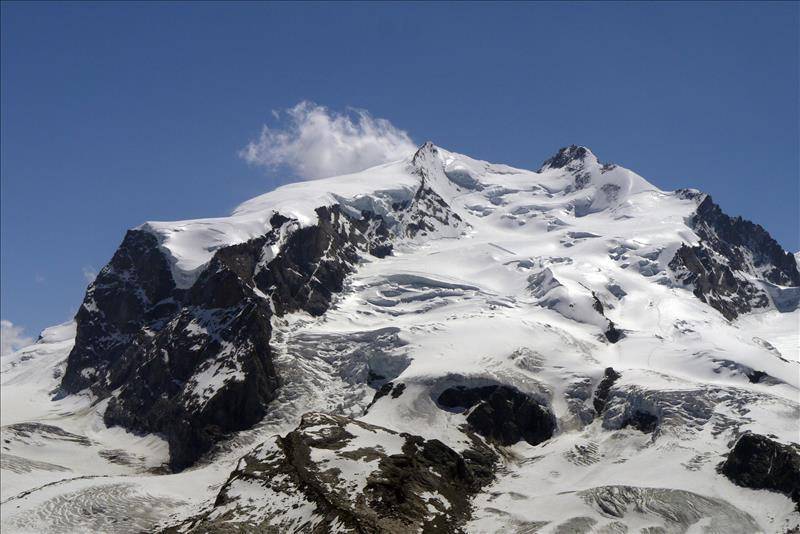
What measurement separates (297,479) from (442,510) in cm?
2736

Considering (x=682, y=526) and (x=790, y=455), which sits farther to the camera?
(x=790, y=455)

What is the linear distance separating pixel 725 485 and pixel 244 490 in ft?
301

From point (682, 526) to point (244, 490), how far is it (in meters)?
80.0

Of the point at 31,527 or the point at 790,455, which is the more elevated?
the point at 790,455

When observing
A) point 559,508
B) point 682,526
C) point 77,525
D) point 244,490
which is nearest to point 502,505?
point 559,508

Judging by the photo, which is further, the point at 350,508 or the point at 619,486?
the point at 619,486

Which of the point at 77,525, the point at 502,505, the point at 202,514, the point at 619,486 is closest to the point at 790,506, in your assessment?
the point at 619,486

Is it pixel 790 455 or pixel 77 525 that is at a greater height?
pixel 790 455

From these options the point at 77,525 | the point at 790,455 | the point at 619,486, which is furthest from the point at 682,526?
the point at 77,525

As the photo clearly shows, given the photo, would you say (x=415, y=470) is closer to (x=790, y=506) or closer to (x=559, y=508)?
(x=559, y=508)

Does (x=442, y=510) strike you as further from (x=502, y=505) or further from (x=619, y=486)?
(x=619, y=486)

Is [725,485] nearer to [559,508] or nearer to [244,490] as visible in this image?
[559,508]

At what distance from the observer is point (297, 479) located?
190 meters

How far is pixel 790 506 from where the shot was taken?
18975cm
